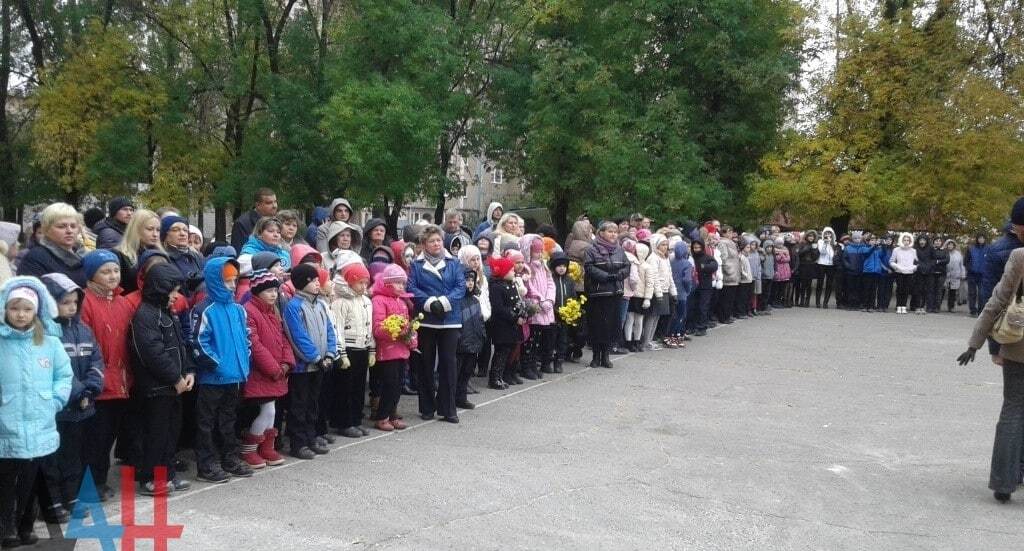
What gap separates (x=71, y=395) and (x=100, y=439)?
31.7 inches

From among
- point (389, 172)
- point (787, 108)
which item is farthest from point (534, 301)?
point (787, 108)

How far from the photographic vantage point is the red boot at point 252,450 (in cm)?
716

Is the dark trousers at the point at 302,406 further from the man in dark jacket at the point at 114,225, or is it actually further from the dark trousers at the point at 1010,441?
the dark trousers at the point at 1010,441

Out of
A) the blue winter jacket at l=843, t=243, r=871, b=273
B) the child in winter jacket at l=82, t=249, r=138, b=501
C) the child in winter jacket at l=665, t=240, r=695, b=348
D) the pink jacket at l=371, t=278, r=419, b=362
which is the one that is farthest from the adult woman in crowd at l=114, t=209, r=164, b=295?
the blue winter jacket at l=843, t=243, r=871, b=273

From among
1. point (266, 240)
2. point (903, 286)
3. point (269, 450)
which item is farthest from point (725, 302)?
point (269, 450)

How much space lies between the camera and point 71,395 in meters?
5.75

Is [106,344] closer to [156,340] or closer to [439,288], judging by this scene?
[156,340]

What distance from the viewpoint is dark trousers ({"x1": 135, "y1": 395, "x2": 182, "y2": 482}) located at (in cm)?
641

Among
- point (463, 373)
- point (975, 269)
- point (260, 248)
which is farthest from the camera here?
point (975, 269)

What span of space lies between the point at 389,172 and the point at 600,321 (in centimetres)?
1289

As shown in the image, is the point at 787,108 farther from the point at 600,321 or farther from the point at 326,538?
the point at 326,538

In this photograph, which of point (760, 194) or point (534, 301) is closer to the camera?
point (534, 301)

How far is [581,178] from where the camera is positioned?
1102 inches

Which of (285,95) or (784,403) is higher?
(285,95)
